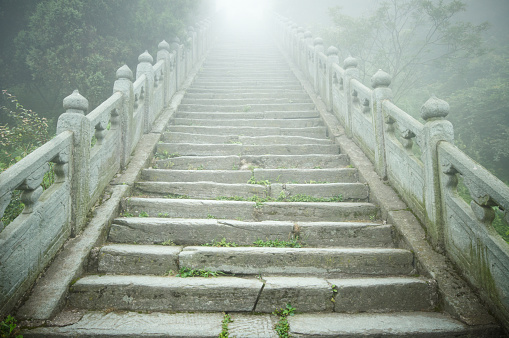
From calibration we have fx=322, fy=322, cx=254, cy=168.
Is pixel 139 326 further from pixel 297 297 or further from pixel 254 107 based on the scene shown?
pixel 254 107

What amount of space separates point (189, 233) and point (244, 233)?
2.00 feet

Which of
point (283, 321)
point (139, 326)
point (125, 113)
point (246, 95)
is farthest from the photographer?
point (246, 95)

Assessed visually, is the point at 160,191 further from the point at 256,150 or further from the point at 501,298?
the point at 501,298

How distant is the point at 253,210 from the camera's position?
13.1ft

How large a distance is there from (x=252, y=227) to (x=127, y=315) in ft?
4.88

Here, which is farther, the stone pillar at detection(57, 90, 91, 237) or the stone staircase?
the stone pillar at detection(57, 90, 91, 237)

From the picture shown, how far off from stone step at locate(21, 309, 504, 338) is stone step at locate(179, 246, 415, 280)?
0.47 metres

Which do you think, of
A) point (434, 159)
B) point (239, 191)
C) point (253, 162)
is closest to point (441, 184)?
point (434, 159)

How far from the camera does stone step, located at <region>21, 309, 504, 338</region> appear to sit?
247 cm

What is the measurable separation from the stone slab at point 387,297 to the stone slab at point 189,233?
3.00 ft

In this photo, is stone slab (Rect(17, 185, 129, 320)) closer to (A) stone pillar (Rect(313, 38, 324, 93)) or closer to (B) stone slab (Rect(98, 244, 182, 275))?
(B) stone slab (Rect(98, 244, 182, 275))

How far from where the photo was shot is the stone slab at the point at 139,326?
245cm

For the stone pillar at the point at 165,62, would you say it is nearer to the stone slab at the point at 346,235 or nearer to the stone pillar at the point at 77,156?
the stone pillar at the point at 77,156

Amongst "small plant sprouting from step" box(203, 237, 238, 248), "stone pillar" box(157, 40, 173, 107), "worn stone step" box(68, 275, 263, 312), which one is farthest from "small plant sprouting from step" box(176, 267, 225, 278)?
"stone pillar" box(157, 40, 173, 107)
